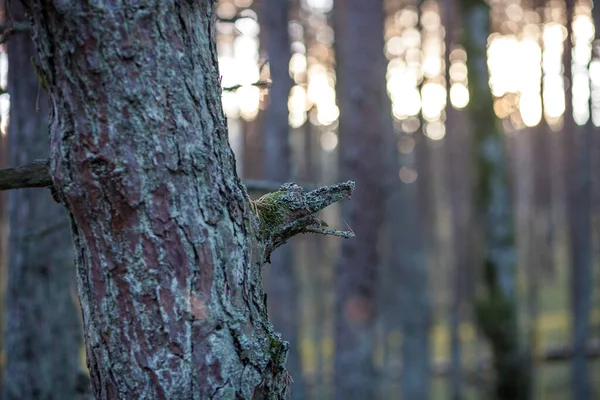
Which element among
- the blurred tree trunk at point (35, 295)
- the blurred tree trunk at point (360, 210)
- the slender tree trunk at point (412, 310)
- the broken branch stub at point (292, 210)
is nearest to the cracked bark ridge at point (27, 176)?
the broken branch stub at point (292, 210)

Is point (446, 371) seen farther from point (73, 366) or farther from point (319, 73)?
point (73, 366)

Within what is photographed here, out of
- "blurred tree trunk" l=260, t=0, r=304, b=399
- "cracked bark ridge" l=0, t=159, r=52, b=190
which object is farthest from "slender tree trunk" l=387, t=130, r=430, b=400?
"cracked bark ridge" l=0, t=159, r=52, b=190

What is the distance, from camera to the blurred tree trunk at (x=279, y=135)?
830 centimetres

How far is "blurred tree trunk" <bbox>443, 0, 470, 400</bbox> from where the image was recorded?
1179 centimetres

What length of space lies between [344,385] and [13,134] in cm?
493

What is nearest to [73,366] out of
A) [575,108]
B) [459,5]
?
[459,5]

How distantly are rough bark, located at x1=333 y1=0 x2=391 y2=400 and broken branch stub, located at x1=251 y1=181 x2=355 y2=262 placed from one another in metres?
4.87

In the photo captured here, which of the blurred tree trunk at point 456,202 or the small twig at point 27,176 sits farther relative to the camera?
the blurred tree trunk at point 456,202

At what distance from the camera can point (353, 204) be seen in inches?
276

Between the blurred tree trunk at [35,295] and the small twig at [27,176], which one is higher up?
the small twig at [27,176]

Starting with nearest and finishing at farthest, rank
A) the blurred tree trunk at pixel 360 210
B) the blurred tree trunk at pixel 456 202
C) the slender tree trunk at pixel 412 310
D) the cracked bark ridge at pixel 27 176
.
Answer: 1. the cracked bark ridge at pixel 27 176
2. the blurred tree trunk at pixel 360 210
3. the slender tree trunk at pixel 412 310
4. the blurred tree trunk at pixel 456 202

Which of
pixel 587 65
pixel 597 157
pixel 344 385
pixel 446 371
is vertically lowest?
pixel 446 371

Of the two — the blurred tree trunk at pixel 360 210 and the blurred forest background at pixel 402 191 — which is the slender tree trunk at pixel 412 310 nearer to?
the blurred forest background at pixel 402 191

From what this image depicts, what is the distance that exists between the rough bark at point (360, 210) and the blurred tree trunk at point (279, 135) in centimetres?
135
